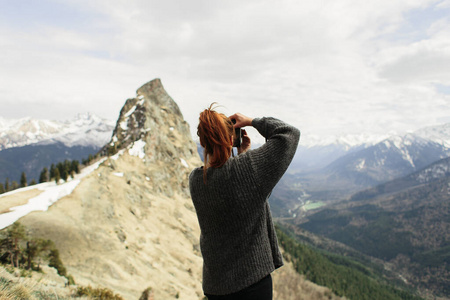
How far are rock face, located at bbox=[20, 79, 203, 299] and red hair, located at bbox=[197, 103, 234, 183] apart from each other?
982 inches

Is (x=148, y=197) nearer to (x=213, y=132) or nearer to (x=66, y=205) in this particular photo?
(x=66, y=205)

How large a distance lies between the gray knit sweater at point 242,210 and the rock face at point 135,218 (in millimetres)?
24358

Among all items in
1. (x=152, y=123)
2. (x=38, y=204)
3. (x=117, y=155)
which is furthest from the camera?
(x=152, y=123)

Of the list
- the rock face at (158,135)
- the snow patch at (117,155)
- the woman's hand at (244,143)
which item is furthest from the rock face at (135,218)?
the woman's hand at (244,143)

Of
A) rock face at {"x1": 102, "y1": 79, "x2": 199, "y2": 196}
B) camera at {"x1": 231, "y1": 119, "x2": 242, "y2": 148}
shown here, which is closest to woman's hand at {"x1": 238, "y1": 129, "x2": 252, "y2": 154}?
camera at {"x1": 231, "y1": 119, "x2": 242, "y2": 148}

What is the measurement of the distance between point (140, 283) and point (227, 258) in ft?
106

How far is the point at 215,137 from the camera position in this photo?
2.92 metres

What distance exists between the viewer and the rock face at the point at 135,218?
95.6ft

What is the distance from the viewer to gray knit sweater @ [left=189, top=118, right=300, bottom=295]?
283 centimetres

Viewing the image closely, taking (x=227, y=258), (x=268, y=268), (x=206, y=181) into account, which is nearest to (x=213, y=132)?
(x=206, y=181)

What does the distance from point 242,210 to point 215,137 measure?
0.89m

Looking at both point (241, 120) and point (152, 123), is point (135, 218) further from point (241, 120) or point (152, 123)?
point (241, 120)

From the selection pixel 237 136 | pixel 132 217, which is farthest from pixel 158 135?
pixel 237 136

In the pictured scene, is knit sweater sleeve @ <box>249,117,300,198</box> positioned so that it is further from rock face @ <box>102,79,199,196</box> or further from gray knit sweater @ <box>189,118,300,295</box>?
rock face @ <box>102,79,199,196</box>
